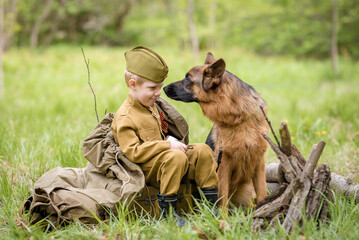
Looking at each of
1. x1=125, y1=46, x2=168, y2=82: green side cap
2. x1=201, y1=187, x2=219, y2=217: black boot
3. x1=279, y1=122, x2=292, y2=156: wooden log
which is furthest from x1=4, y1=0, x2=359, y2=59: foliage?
x1=279, y1=122, x2=292, y2=156: wooden log

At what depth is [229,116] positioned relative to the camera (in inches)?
128

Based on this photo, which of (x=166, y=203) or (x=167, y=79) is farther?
(x=167, y=79)

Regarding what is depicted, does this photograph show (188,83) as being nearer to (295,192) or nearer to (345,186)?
(295,192)

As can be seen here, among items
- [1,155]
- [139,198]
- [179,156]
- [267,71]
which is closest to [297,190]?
[179,156]

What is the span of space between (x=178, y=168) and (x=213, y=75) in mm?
849

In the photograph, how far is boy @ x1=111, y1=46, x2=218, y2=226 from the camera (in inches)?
116

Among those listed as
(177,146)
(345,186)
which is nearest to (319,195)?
(345,186)

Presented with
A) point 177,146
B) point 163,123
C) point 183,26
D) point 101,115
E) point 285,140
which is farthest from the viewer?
point 183,26

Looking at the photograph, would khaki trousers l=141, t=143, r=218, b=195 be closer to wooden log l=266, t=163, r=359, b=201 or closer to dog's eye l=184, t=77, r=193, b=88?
dog's eye l=184, t=77, r=193, b=88

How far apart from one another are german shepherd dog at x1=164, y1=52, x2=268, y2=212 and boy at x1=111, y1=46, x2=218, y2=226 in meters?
0.25

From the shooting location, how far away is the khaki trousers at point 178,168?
2.92 m

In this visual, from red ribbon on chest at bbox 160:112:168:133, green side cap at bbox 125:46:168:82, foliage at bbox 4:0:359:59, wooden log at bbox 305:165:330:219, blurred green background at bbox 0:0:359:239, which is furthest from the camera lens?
foliage at bbox 4:0:359:59

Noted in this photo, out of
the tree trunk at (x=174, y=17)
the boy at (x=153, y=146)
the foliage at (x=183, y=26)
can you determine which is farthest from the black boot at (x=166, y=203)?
the tree trunk at (x=174, y=17)

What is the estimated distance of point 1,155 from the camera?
4.52m
